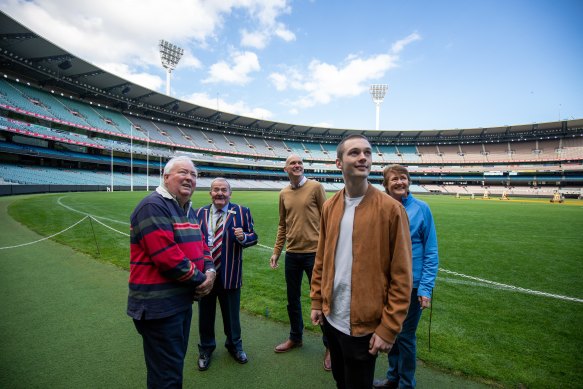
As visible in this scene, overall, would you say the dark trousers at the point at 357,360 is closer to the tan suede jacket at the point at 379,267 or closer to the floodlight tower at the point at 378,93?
the tan suede jacket at the point at 379,267

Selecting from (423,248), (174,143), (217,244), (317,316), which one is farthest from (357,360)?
(174,143)

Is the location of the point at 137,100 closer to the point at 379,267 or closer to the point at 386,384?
the point at 386,384

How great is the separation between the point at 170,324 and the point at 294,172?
2148mm

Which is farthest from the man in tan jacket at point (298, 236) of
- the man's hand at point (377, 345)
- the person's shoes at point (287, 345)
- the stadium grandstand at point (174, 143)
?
the stadium grandstand at point (174, 143)

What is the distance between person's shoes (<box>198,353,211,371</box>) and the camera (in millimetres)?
3000

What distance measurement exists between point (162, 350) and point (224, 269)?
120cm

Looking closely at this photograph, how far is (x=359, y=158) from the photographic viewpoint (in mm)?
1832

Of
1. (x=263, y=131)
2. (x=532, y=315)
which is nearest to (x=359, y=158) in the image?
(x=532, y=315)

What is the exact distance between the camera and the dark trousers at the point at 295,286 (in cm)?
344

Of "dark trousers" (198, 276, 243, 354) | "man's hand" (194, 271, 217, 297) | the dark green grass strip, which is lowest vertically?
the dark green grass strip

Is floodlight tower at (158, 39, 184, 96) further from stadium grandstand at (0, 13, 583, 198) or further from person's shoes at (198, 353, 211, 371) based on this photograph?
person's shoes at (198, 353, 211, 371)

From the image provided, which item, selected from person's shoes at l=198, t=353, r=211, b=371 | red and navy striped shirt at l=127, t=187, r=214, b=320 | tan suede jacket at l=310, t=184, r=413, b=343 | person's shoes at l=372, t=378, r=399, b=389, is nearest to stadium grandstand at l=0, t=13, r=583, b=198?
person's shoes at l=198, t=353, r=211, b=371

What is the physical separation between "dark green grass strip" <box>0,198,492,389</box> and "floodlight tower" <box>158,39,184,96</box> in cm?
5970

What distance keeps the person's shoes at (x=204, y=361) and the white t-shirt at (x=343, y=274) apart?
188 cm
